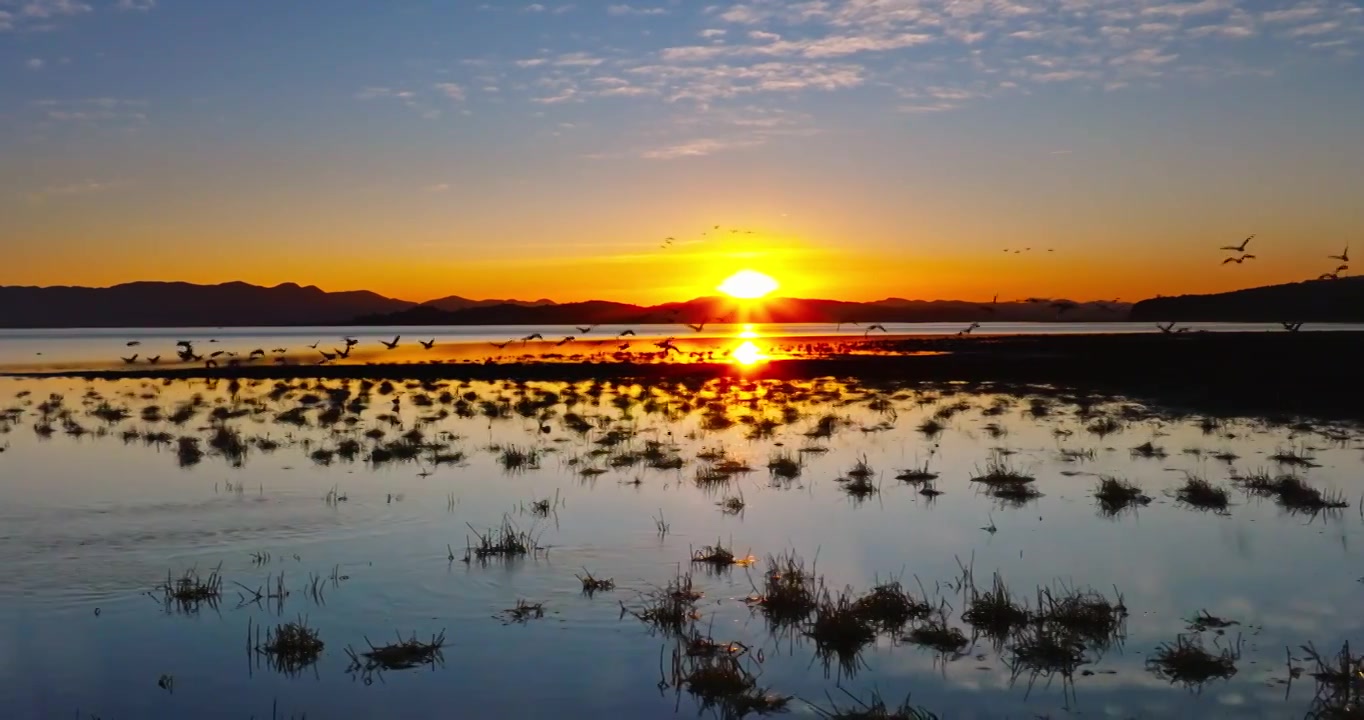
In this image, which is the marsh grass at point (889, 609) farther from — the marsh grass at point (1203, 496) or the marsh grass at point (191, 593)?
the marsh grass at point (1203, 496)

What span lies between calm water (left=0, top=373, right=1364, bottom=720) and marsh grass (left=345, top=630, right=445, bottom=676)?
179 mm

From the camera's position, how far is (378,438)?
85.1 feet

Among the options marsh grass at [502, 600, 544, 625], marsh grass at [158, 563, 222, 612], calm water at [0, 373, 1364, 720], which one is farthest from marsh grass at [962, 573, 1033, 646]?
marsh grass at [158, 563, 222, 612]

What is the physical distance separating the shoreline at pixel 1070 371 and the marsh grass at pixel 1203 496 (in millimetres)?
15428

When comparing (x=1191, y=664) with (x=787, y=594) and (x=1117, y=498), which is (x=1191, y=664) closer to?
(x=787, y=594)

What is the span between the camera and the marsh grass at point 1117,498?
15906mm

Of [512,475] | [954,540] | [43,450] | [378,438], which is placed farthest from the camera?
[378,438]

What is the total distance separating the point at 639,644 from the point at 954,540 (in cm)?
595

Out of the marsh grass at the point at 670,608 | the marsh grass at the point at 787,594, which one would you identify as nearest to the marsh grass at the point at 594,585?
the marsh grass at the point at 670,608

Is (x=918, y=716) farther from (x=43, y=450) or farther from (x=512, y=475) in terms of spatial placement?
(x=43, y=450)

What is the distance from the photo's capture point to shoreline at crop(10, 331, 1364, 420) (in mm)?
35656

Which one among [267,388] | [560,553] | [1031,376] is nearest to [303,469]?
[560,553]

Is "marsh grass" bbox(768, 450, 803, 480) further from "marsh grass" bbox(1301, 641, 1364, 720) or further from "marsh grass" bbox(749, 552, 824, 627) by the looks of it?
"marsh grass" bbox(1301, 641, 1364, 720)

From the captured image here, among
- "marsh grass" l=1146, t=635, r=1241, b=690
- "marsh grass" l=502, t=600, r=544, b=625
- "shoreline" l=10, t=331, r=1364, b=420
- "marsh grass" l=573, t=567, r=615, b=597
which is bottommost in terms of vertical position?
"marsh grass" l=502, t=600, r=544, b=625
